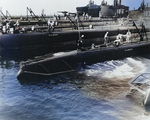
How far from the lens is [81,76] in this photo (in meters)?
24.6

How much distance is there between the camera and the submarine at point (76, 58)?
23.6 m

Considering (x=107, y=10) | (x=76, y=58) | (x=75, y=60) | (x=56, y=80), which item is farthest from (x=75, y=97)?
(x=107, y=10)

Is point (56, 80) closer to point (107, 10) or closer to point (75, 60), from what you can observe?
point (75, 60)

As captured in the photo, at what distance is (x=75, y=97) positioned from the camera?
18719 mm

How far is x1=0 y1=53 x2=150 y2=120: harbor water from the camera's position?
15523 mm

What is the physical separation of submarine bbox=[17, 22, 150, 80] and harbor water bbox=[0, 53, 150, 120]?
111 centimetres

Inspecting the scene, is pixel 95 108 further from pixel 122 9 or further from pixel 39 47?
pixel 122 9

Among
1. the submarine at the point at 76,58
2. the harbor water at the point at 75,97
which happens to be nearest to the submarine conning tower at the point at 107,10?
the submarine at the point at 76,58

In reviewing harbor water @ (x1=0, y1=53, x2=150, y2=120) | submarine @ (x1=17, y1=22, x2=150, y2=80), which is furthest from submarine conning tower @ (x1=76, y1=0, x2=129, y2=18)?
harbor water @ (x1=0, y1=53, x2=150, y2=120)

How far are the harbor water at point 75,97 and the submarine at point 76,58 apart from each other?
1.11 m

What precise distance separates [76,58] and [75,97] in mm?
8973

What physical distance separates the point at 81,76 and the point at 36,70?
5807 millimetres

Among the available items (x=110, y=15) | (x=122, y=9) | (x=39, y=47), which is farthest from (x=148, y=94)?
(x=110, y=15)

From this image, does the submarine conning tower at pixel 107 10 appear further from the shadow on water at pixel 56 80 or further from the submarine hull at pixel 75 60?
the shadow on water at pixel 56 80
